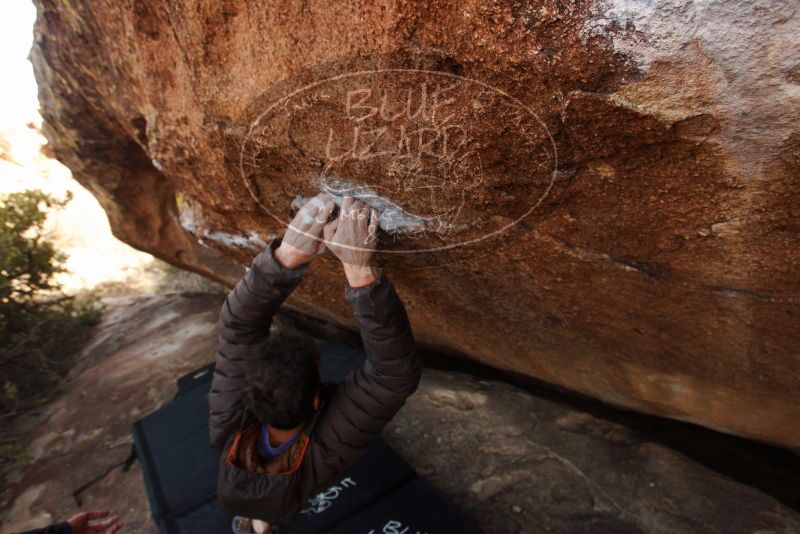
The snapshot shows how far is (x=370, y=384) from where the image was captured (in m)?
1.53

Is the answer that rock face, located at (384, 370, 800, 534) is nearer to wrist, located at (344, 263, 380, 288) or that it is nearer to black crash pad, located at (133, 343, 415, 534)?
black crash pad, located at (133, 343, 415, 534)

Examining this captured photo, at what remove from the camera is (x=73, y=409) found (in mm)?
3635

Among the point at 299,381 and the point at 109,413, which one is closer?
the point at 299,381

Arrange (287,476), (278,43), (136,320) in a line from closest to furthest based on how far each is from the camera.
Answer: (278,43)
(287,476)
(136,320)

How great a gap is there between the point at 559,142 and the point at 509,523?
4.91ft

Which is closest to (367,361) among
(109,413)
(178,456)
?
(178,456)

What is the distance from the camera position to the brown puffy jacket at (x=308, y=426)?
59.2 inches

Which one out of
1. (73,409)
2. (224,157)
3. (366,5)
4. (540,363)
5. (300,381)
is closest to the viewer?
(366,5)

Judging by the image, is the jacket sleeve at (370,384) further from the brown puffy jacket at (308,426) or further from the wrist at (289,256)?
the wrist at (289,256)

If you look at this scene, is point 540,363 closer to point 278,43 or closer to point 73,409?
point 278,43

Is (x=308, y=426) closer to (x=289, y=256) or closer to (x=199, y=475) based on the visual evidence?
(x=289, y=256)

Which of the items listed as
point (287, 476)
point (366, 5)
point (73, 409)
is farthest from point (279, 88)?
point (73, 409)

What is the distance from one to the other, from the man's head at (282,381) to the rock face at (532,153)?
1.63 feet

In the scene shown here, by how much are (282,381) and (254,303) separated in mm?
298
